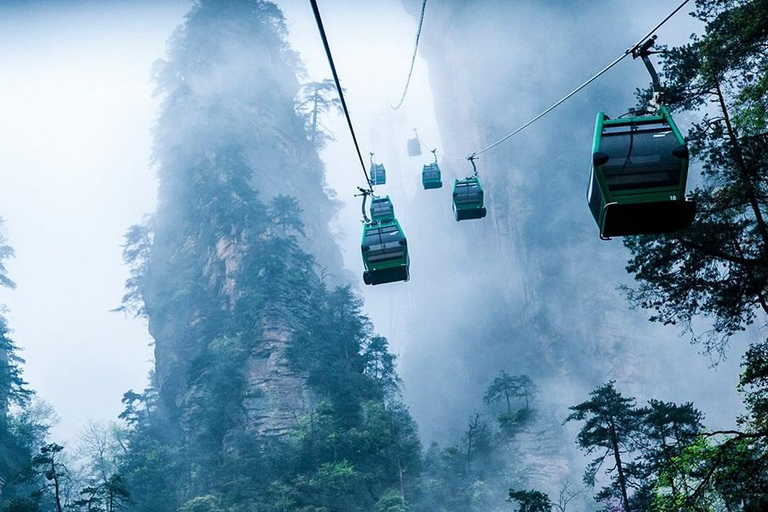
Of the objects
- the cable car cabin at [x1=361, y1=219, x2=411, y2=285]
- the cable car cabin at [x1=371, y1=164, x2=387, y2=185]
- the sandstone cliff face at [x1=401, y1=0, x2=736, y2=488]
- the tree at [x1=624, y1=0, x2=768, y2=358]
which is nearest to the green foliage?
the cable car cabin at [x1=371, y1=164, x2=387, y2=185]

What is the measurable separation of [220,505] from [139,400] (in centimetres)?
1783

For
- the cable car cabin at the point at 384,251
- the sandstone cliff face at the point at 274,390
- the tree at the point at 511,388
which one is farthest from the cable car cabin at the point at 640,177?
the tree at the point at 511,388

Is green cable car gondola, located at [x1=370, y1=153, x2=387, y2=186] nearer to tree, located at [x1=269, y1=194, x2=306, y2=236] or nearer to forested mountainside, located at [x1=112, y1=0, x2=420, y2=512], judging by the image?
forested mountainside, located at [x1=112, y1=0, x2=420, y2=512]

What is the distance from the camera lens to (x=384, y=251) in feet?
31.2

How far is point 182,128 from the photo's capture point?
47.6 metres

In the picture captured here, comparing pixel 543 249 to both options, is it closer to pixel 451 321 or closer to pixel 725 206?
pixel 451 321

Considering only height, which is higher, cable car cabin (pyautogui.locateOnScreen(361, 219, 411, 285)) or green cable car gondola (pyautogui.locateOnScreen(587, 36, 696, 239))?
cable car cabin (pyautogui.locateOnScreen(361, 219, 411, 285))

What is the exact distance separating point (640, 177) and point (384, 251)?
4.82 metres

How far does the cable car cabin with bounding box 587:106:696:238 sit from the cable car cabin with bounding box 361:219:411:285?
424cm

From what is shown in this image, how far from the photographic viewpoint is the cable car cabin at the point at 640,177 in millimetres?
5668

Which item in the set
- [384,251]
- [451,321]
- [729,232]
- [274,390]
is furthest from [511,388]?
[384,251]

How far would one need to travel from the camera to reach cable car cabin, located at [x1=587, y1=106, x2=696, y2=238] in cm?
567

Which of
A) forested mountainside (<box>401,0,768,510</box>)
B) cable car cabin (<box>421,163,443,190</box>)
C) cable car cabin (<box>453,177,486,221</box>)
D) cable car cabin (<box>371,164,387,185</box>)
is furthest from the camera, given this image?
forested mountainside (<box>401,0,768,510</box>)

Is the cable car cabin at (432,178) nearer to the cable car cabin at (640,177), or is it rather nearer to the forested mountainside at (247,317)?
the cable car cabin at (640,177)
